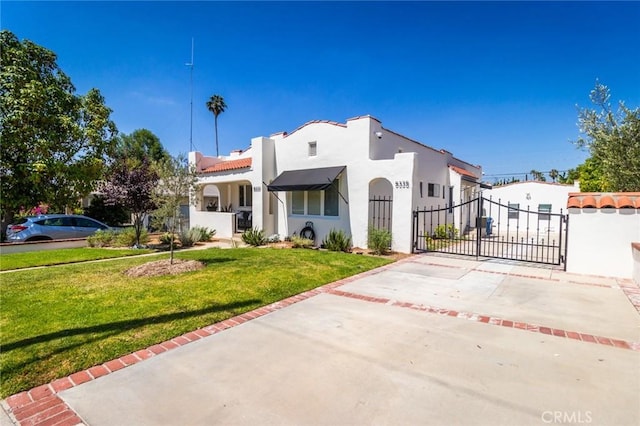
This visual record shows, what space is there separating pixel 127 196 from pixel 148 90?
6.08 metres

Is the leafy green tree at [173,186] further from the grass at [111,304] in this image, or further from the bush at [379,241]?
the bush at [379,241]

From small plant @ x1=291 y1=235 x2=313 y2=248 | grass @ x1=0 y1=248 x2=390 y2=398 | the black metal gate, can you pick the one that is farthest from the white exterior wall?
small plant @ x1=291 y1=235 x2=313 y2=248

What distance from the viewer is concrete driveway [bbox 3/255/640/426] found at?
3.51 metres

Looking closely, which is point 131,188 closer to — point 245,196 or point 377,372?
point 245,196

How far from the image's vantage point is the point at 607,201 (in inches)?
403

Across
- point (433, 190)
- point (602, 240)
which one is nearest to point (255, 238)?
point (433, 190)

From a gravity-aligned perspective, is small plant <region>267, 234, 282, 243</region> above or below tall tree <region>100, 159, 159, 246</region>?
below

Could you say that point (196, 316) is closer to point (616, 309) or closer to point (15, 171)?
point (15, 171)

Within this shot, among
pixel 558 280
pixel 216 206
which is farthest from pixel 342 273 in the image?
pixel 216 206

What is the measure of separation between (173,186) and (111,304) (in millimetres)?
5732

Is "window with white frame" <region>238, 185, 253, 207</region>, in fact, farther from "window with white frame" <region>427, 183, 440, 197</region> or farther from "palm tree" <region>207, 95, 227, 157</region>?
"palm tree" <region>207, 95, 227, 157</region>

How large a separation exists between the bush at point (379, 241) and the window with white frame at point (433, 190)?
6993mm

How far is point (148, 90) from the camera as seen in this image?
17547 mm

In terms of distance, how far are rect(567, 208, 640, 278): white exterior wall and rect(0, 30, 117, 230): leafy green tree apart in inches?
595
